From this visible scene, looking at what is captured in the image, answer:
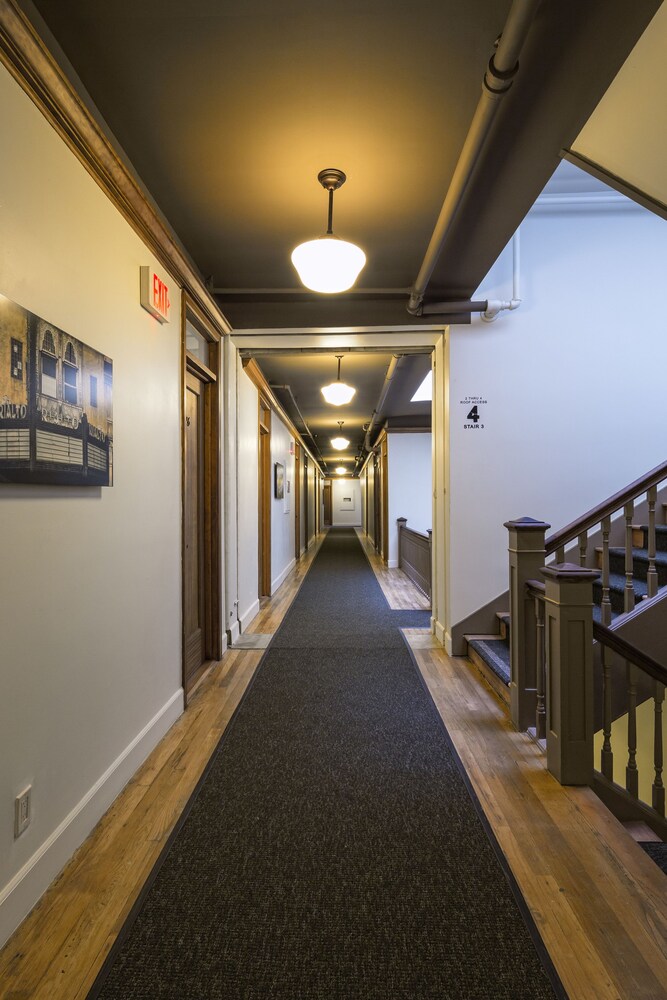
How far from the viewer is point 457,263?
11.0 feet

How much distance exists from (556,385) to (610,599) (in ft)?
5.48

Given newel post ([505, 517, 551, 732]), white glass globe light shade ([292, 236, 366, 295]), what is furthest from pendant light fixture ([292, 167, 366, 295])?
newel post ([505, 517, 551, 732])

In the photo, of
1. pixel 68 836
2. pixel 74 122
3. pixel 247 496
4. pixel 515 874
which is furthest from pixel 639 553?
pixel 74 122

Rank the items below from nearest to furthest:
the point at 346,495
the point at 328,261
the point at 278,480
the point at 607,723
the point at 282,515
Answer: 1. the point at 607,723
2. the point at 328,261
3. the point at 278,480
4. the point at 282,515
5. the point at 346,495

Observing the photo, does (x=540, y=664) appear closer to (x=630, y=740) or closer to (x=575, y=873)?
(x=630, y=740)

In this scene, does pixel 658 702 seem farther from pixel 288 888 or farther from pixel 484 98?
pixel 484 98

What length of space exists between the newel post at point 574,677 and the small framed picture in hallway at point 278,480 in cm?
518

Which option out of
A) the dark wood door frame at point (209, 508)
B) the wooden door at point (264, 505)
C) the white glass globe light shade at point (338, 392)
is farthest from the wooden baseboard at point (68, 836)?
the white glass globe light shade at point (338, 392)

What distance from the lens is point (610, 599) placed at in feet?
11.0

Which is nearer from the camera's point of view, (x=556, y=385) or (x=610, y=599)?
(x=610, y=599)

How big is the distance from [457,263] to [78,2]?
7.68 ft

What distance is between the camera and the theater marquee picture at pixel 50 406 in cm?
139

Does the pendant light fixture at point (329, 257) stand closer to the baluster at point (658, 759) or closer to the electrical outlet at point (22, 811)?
the electrical outlet at point (22, 811)

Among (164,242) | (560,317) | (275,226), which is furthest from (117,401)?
(560,317)
